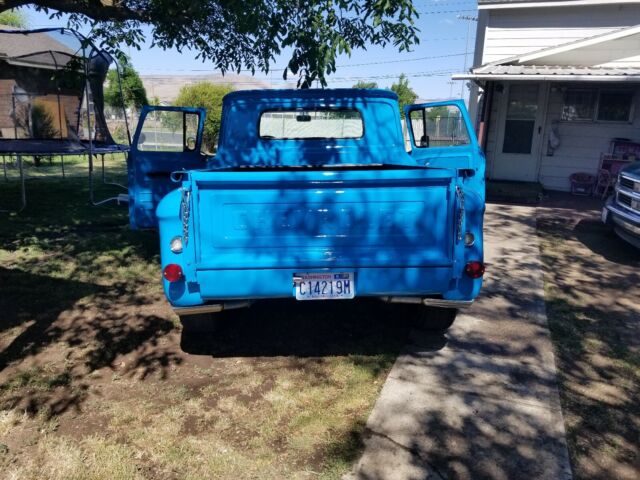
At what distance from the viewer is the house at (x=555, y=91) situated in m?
11.2

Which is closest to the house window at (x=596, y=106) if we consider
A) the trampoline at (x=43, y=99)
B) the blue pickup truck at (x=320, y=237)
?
the blue pickup truck at (x=320, y=237)

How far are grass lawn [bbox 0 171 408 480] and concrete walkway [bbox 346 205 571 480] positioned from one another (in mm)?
173

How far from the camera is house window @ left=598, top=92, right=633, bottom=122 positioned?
448 inches

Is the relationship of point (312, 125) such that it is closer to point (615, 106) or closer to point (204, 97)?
point (615, 106)

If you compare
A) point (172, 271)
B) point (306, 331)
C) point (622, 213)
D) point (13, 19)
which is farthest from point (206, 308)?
point (13, 19)

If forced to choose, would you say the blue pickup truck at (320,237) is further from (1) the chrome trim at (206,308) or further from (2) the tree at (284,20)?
(2) the tree at (284,20)

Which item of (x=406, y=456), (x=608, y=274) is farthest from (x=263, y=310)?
(x=608, y=274)

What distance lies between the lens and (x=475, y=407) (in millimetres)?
3211

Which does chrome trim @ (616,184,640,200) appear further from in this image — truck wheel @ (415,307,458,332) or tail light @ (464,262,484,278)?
tail light @ (464,262,484,278)

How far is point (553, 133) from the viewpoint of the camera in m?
11.9

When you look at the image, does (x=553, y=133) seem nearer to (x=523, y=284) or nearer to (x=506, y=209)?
(x=506, y=209)

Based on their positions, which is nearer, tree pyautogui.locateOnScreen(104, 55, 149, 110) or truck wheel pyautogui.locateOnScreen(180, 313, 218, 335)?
truck wheel pyautogui.locateOnScreen(180, 313, 218, 335)

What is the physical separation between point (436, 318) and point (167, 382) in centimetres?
208

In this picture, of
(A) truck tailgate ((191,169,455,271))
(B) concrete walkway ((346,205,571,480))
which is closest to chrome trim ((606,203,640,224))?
(B) concrete walkway ((346,205,571,480))
